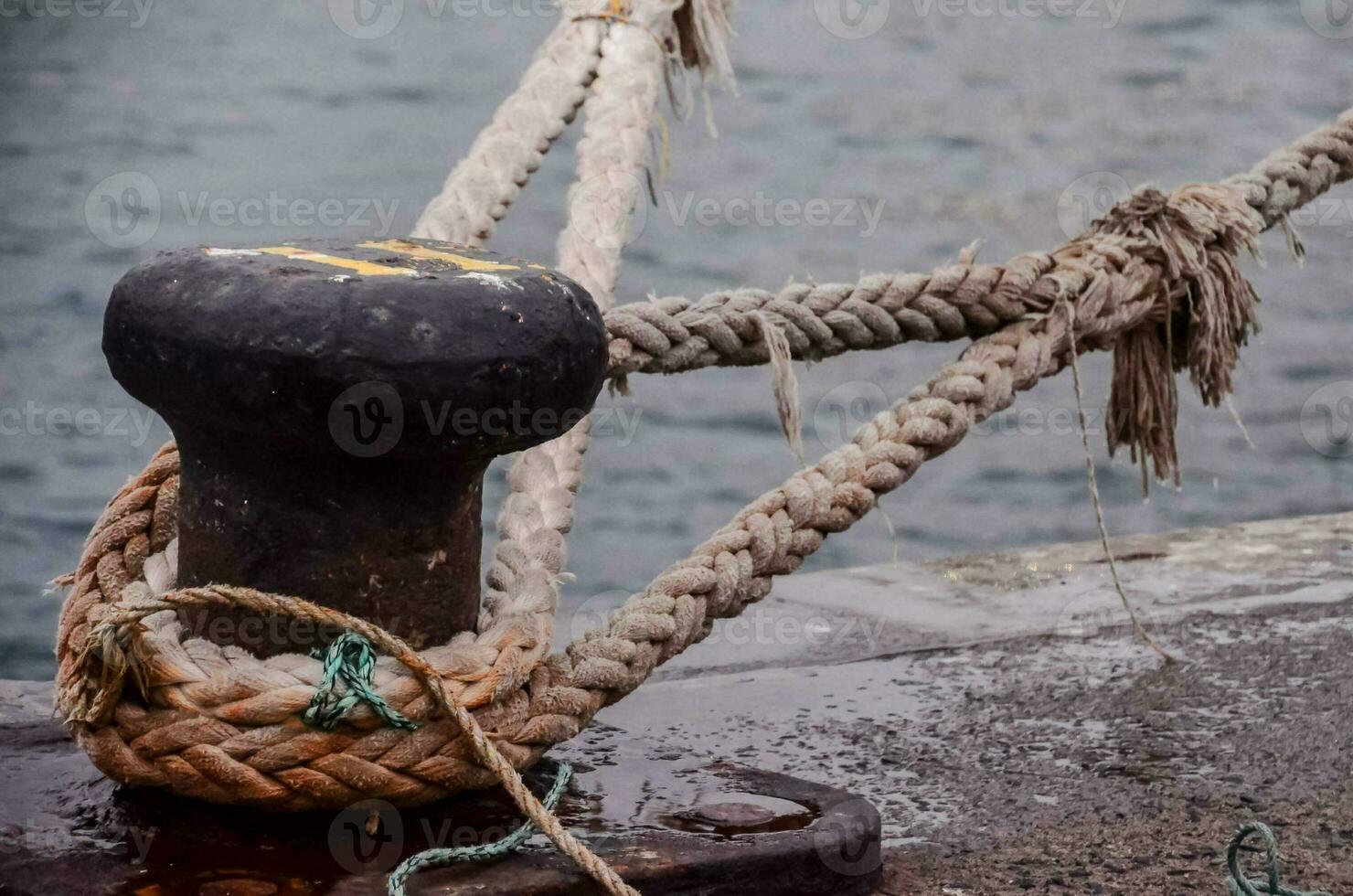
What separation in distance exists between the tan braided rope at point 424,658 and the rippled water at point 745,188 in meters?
2.80

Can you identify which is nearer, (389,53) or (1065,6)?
(389,53)

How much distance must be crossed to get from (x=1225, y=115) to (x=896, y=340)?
8.02 metres

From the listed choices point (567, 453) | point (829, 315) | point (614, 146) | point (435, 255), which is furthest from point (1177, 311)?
point (435, 255)

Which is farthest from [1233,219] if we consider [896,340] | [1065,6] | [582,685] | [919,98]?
[1065,6]

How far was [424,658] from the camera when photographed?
5.22ft

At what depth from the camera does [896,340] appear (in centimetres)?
221

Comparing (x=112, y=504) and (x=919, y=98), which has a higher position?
(x=919, y=98)

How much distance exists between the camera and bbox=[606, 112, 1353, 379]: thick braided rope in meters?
2.05

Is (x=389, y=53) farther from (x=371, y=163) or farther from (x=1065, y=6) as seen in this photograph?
(x=1065, y=6)

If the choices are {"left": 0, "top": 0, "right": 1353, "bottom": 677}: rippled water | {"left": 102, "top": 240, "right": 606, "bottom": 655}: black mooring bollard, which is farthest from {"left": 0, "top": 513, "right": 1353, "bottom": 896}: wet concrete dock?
{"left": 0, "top": 0, "right": 1353, "bottom": 677}: rippled water

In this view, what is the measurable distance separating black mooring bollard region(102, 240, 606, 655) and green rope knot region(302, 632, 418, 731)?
2.8 inches

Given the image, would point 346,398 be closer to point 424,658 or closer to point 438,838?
point 424,658

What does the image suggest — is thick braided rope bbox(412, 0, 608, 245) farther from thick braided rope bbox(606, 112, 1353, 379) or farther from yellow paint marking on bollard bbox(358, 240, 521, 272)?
yellow paint marking on bollard bbox(358, 240, 521, 272)

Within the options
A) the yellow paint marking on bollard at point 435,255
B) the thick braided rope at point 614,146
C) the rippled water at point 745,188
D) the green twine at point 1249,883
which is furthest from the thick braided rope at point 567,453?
the rippled water at point 745,188
